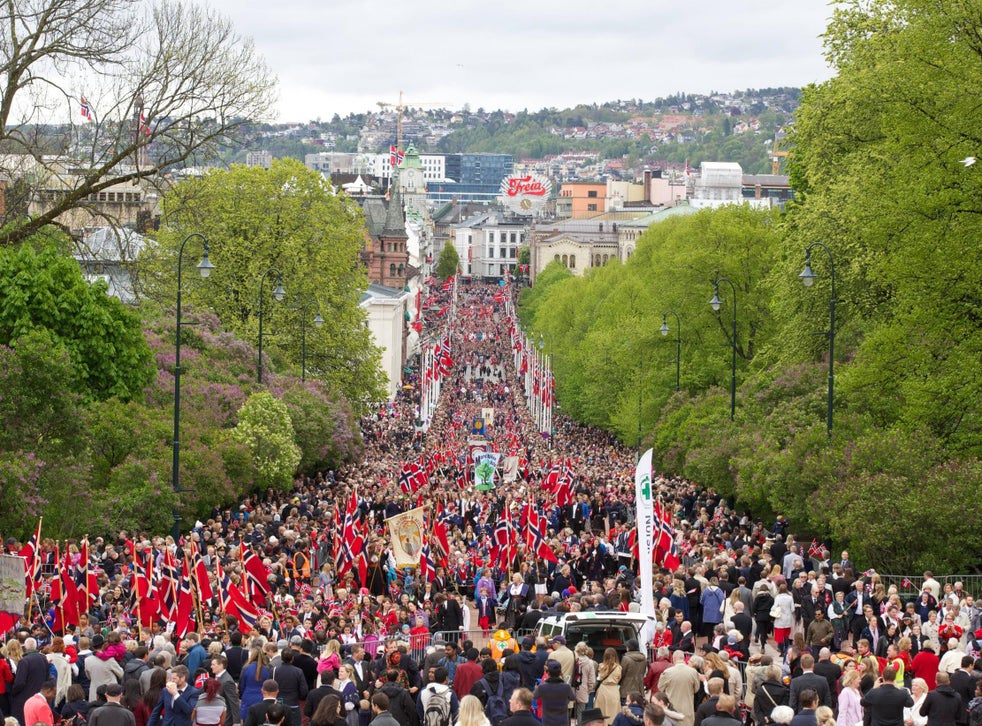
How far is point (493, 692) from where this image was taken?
18719 mm

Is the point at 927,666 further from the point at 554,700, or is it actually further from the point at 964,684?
the point at 554,700

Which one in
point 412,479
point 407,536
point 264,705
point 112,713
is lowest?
point 412,479

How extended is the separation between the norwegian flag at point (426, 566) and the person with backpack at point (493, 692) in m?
12.9

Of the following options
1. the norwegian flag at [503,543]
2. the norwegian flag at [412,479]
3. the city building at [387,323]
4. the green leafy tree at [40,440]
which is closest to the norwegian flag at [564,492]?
the norwegian flag at [412,479]

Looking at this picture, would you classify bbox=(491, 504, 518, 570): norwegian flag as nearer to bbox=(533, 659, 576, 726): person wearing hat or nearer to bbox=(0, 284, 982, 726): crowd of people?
bbox=(0, 284, 982, 726): crowd of people

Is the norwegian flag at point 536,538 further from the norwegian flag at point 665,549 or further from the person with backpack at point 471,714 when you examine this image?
the person with backpack at point 471,714

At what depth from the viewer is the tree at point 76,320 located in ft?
126

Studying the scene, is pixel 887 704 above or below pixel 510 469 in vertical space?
above

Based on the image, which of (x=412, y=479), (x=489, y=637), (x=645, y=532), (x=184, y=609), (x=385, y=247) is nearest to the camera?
(x=645, y=532)

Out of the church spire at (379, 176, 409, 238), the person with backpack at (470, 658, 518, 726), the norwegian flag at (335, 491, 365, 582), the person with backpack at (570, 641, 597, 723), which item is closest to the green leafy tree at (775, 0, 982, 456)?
the norwegian flag at (335, 491, 365, 582)

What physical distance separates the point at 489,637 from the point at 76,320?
16.3 metres

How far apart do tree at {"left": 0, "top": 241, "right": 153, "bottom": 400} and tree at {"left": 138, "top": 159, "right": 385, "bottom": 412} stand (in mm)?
19749

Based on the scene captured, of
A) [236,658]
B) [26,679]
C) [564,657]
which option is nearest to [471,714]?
[564,657]

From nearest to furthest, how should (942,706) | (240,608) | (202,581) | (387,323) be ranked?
(942,706)
(240,608)
(202,581)
(387,323)
